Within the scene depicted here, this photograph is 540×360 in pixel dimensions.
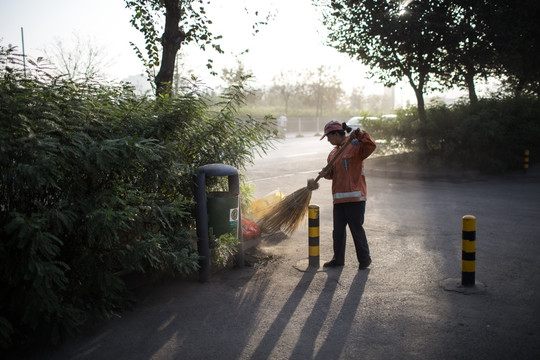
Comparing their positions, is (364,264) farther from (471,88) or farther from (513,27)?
(471,88)

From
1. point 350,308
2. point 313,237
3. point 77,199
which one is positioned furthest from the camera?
point 313,237

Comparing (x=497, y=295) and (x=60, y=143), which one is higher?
(x=60, y=143)

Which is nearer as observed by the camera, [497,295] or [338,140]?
[497,295]

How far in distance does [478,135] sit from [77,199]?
11983mm

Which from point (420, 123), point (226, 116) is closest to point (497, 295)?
point (226, 116)

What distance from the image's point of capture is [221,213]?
16.7 feet

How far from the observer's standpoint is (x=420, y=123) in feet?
45.3

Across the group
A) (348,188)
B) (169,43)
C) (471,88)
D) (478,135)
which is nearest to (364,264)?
(348,188)

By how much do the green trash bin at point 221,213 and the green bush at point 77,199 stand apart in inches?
11.3

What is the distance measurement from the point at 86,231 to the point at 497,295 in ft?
12.8

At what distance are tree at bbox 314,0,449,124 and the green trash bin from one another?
949 cm

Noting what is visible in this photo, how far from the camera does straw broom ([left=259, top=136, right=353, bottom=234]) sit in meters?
5.93

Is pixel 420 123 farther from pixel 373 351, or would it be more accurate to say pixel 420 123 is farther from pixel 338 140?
pixel 373 351

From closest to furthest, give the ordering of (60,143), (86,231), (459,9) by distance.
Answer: (60,143) → (86,231) → (459,9)
